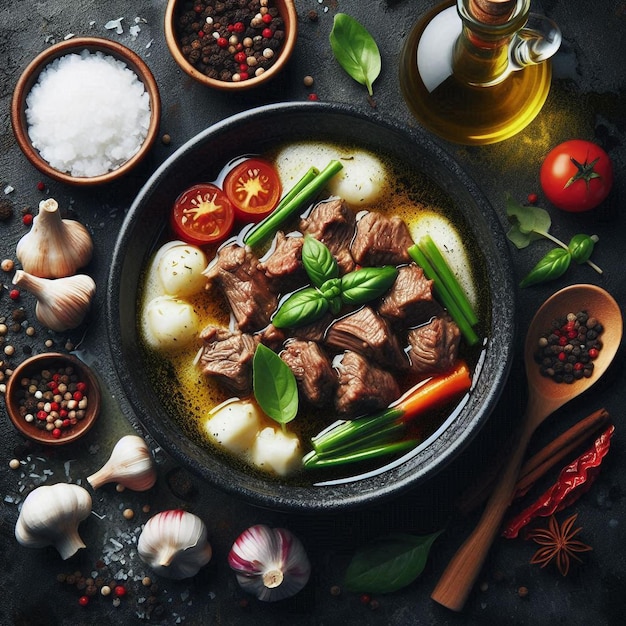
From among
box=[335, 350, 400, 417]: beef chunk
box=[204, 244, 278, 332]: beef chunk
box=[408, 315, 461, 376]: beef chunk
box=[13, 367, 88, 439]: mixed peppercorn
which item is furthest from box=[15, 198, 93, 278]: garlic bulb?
box=[408, 315, 461, 376]: beef chunk

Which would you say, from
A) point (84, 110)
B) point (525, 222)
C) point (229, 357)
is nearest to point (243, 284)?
point (229, 357)

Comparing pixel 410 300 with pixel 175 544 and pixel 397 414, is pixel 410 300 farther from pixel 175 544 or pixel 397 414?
pixel 175 544

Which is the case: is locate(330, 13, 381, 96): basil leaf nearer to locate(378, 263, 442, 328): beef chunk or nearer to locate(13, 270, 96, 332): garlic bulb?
locate(378, 263, 442, 328): beef chunk

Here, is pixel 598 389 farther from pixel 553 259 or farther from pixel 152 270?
pixel 152 270

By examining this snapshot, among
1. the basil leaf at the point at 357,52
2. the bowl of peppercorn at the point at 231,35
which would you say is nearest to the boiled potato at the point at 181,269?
the bowl of peppercorn at the point at 231,35

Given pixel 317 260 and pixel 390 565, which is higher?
pixel 317 260

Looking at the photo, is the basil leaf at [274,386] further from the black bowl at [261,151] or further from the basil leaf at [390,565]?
the basil leaf at [390,565]

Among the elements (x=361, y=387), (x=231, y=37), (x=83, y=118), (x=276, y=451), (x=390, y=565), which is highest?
(x=231, y=37)

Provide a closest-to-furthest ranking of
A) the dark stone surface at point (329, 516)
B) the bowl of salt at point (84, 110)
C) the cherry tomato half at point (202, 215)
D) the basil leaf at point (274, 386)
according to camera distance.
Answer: the basil leaf at point (274, 386) < the cherry tomato half at point (202, 215) < the bowl of salt at point (84, 110) < the dark stone surface at point (329, 516)
